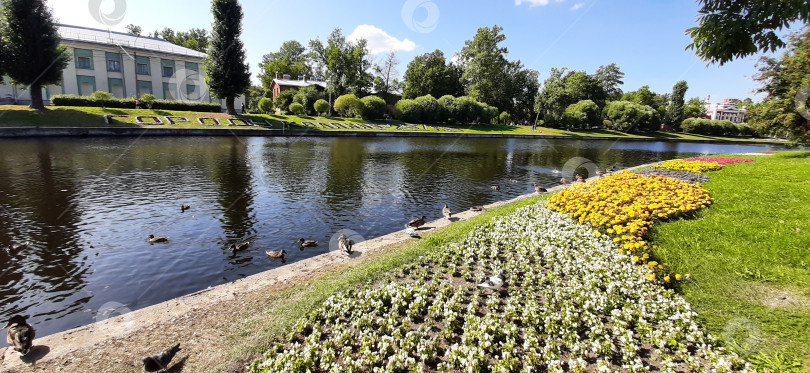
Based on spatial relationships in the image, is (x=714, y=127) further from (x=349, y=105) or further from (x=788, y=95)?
(x=788, y=95)

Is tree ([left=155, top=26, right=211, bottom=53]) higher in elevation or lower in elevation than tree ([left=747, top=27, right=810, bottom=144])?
higher

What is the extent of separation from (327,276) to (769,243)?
29.7 feet

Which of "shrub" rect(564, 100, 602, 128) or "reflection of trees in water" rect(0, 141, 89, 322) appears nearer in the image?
"reflection of trees in water" rect(0, 141, 89, 322)

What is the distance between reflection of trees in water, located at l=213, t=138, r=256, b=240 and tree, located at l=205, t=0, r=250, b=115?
3098 centimetres

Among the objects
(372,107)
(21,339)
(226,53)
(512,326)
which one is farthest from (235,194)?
(372,107)

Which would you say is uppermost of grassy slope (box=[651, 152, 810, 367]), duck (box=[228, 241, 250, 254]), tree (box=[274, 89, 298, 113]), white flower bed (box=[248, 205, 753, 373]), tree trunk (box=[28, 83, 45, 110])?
tree (box=[274, 89, 298, 113])

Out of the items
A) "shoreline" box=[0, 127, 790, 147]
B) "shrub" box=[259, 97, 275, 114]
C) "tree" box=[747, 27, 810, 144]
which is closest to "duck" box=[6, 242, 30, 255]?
"tree" box=[747, 27, 810, 144]

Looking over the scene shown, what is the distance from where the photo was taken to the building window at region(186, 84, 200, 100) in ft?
223

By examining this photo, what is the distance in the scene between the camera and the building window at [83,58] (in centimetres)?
5727

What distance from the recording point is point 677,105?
332ft

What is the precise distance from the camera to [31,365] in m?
5.15

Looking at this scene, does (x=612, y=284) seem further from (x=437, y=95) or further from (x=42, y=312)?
(x=437, y=95)

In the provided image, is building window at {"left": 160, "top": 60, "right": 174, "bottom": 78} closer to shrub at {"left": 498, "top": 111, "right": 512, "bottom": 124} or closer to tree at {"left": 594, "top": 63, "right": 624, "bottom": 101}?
shrub at {"left": 498, "top": 111, "right": 512, "bottom": 124}

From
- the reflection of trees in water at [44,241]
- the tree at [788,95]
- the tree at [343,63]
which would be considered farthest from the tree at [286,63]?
the tree at [788,95]
